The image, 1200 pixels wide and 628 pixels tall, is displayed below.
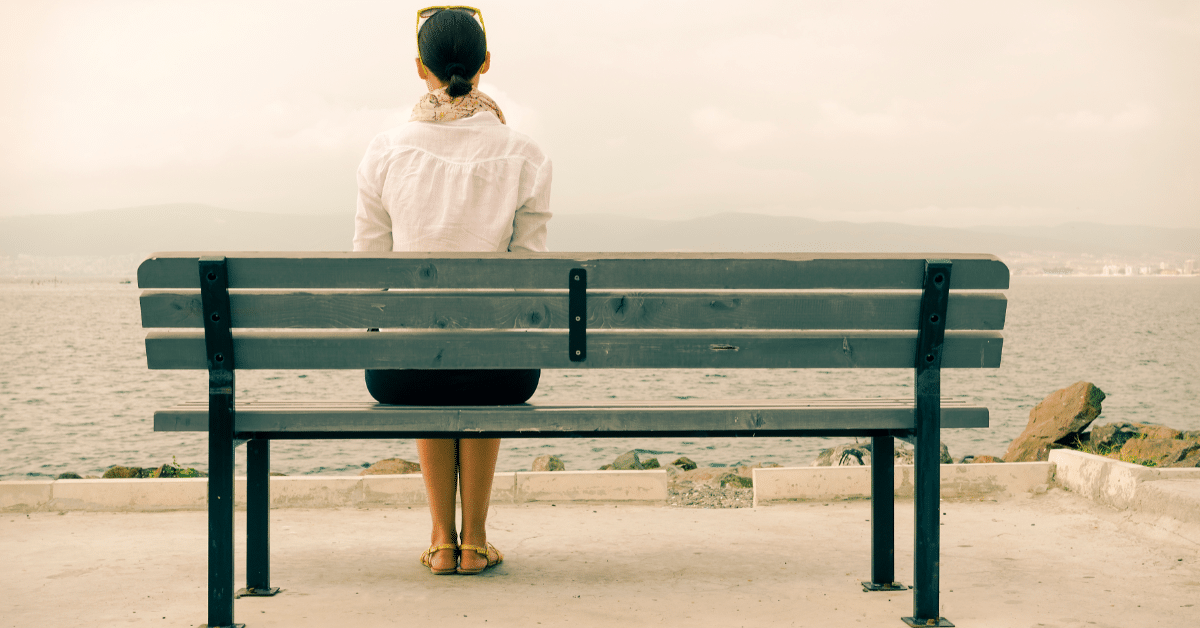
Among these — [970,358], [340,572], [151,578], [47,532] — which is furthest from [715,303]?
[47,532]

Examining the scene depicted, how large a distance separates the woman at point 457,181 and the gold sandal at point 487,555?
189 mm

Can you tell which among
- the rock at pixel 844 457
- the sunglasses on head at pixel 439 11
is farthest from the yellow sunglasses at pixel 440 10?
the rock at pixel 844 457

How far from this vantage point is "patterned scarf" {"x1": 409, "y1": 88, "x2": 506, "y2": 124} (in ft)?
11.6

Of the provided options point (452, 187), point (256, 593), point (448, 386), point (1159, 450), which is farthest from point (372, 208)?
point (1159, 450)

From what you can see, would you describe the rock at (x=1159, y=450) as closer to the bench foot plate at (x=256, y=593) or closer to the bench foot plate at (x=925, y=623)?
the bench foot plate at (x=925, y=623)

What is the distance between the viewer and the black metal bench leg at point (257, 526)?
3.53 meters

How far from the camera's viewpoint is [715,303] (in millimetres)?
3049

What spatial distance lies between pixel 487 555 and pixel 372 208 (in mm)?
1438

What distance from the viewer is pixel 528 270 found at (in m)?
3.00

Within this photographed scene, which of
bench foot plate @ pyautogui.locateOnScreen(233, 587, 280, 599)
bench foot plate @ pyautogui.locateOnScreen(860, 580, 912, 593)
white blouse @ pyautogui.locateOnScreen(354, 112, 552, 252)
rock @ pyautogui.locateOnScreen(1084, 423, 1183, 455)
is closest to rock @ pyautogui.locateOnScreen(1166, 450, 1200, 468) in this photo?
rock @ pyautogui.locateOnScreen(1084, 423, 1183, 455)

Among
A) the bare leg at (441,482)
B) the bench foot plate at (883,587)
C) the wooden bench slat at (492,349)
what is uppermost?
the wooden bench slat at (492,349)

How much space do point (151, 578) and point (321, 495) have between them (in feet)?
4.45

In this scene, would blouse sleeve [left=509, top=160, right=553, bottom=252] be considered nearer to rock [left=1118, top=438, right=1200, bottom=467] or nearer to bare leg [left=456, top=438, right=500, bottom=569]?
bare leg [left=456, top=438, right=500, bottom=569]

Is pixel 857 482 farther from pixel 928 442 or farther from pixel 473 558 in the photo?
pixel 473 558
